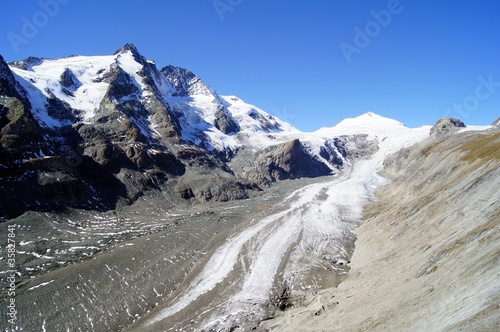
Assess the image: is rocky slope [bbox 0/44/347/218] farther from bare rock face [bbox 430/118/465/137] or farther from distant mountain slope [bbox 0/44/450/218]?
bare rock face [bbox 430/118/465/137]

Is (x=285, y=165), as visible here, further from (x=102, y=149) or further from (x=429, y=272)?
(x=429, y=272)

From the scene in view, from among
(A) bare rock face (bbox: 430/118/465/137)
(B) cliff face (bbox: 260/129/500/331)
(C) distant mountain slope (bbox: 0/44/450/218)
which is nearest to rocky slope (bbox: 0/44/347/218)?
(C) distant mountain slope (bbox: 0/44/450/218)

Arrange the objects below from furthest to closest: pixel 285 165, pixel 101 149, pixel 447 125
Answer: pixel 285 165 < pixel 447 125 < pixel 101 149

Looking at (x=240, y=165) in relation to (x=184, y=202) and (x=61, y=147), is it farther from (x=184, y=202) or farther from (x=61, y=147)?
(x=61, y=147)

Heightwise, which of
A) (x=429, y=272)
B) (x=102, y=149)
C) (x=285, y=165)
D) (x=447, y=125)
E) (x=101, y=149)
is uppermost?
(x=101, y=149)

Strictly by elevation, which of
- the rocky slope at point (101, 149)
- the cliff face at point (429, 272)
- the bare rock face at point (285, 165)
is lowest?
the cliff face at point (429, 272)

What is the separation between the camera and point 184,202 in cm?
9062

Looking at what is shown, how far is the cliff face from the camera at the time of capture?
17984 mm

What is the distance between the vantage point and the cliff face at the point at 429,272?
1798 centimetres

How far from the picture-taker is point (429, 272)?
2550cm

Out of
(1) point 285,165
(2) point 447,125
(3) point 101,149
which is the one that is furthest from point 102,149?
(2) point 447,125

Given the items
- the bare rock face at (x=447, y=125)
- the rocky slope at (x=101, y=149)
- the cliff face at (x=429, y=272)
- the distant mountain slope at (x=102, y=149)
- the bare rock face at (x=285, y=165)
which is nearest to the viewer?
the cliff face at (x=429, y=272)

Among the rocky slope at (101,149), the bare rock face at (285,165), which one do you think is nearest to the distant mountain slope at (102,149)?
the rocky slope at (101,149)

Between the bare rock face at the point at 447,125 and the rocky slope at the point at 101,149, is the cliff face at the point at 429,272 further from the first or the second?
the bare rock face at the point at 447,125
